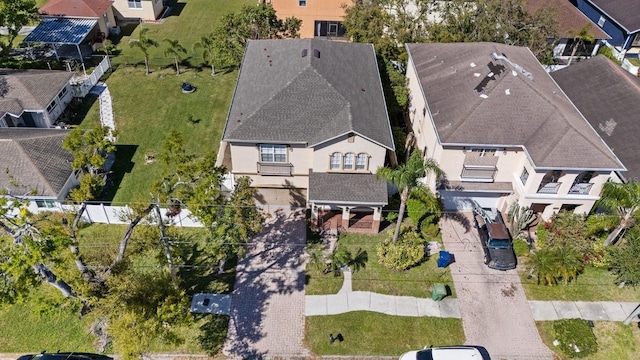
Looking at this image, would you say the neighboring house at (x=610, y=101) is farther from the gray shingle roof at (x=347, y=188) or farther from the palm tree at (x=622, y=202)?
the gray shingle roof at (x=347, y=188)

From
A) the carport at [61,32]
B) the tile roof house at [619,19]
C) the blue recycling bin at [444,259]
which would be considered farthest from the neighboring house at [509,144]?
the carport at [61,32]

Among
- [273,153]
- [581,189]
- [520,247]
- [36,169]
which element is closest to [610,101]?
[581,189]

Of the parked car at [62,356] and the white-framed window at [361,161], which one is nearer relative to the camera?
the parked car at [62,356]

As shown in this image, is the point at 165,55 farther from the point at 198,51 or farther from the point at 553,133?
the point at 553,133

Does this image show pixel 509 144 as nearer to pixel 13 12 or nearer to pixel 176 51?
pixel 176 51

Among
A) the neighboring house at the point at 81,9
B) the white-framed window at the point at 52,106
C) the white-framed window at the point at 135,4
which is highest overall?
the neighboring house at the point at 81,9
